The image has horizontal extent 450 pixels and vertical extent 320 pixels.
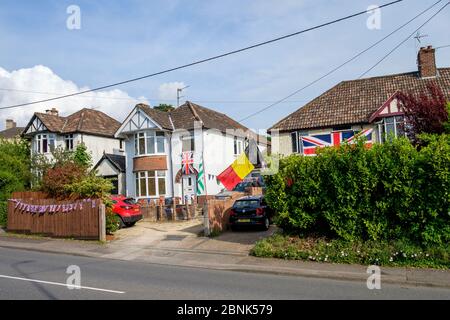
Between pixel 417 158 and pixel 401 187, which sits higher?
pixel 417 158

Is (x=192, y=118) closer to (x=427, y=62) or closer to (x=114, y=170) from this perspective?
(x=114, y=170)

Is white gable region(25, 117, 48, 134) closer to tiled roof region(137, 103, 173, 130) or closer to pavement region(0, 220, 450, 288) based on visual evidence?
tiled roof region(137, 103, 173, 130)

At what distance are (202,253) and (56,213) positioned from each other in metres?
7.97

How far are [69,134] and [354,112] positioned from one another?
Result: 2530cm

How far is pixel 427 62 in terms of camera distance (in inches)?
1095

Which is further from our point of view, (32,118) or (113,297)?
(32,118)

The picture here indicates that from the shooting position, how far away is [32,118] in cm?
3875

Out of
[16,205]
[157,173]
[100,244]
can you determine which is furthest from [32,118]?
[100,244]

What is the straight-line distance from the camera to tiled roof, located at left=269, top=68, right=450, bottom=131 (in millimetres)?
27281

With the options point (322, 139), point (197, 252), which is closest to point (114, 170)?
point (322, 139)

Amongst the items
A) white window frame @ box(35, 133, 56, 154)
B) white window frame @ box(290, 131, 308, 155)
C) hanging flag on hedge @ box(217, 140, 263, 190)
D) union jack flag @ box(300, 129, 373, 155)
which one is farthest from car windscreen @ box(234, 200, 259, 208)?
white window frame @ box(35, 133, 56, 154)

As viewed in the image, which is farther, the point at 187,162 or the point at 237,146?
the point at 237,146
